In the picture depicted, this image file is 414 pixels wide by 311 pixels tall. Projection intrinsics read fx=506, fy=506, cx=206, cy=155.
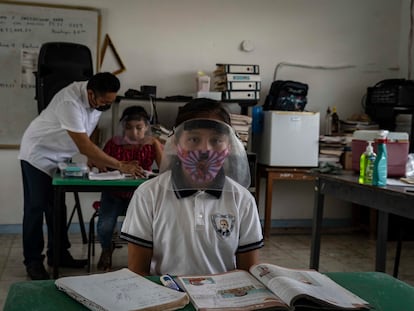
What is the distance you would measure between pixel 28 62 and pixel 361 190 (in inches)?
118

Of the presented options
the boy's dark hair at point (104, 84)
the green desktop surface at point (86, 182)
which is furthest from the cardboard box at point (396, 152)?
the boy's dark hair at point (104, 84)

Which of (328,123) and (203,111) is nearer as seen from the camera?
(203,111)

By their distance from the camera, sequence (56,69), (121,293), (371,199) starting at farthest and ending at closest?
(56,69)
(371,199)
(121,293)

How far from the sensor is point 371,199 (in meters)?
2.39

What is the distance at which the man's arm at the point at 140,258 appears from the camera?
1.40 meters

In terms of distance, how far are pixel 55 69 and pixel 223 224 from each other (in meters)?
2.64

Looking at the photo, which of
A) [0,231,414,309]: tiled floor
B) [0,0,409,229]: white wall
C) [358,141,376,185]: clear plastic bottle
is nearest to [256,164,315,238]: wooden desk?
[0,231,414,309]: tiled floor

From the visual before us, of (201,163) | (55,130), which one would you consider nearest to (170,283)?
(201,163)

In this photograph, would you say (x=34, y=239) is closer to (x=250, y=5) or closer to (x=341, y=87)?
(x=250, y=5)

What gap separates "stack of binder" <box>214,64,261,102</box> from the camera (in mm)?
4344

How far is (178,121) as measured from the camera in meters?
1.49

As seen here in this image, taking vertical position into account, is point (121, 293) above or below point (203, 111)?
below

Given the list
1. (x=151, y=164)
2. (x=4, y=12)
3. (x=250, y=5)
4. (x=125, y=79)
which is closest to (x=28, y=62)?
(x=4, y=12)

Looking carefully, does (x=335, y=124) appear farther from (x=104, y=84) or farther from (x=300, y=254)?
(x=104, y=84)
